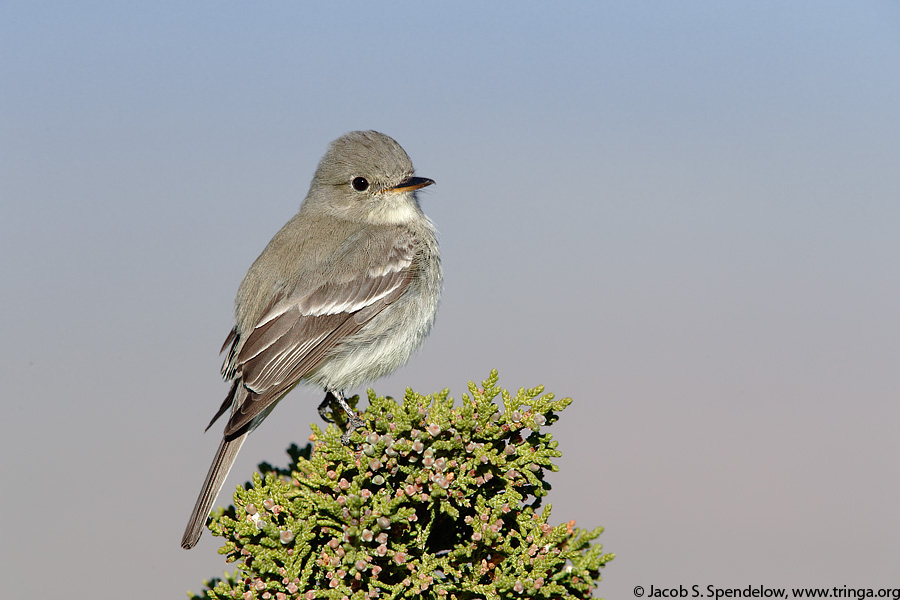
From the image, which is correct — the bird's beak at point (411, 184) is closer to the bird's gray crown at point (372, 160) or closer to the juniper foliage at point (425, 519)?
the bird's gray crown at point (372, 160)

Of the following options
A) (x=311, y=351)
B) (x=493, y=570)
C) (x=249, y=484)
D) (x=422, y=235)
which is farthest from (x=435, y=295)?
(x=493, y=570)

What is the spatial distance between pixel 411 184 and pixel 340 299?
1282mm

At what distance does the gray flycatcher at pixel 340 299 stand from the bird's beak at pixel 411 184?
0.5 inches

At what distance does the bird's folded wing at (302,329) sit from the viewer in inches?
210

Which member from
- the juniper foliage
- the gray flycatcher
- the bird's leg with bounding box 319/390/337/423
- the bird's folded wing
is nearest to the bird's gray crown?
the gray flycatcher

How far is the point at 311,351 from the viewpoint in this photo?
5566mm

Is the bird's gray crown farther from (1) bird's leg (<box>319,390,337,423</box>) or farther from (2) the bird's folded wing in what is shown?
(1) bird's leg (<box>319,390,337,423</box>)

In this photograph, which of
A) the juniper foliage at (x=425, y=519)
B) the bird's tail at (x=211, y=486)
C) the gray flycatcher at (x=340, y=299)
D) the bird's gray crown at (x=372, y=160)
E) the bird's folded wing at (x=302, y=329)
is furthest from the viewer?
the bird's gray crown at (x=372, y=160)

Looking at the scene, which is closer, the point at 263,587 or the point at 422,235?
the point at 263,587

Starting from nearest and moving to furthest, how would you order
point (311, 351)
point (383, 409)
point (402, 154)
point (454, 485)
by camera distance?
point (454, 485) < point (383, 409) < point (311, 351) < point (402, 154)

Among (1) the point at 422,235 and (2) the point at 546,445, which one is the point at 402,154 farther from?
(2) the point at 546,445

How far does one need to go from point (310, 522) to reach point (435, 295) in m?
2.51

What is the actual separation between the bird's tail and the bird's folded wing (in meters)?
0.11

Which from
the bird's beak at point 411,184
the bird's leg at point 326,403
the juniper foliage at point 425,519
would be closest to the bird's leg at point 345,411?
the bird's leg at point 326,403
